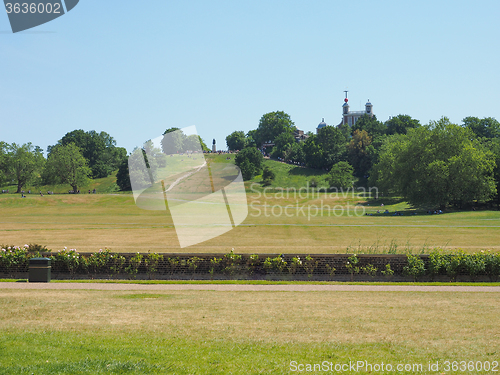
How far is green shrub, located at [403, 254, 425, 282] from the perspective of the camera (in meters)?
16.1

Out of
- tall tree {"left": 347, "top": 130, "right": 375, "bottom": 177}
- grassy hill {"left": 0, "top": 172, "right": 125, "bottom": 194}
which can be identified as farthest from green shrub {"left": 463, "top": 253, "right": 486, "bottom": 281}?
tall tree {"left": 347, "top": 130, "right": 375, "bottom": 177}

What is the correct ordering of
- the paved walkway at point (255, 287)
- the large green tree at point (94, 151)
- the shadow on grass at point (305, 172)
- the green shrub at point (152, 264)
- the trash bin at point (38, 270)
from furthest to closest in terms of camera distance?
the large green tree at point (94, 151) < the shadow on grass at point (305, 172) < the green shrub at point (152, 264) < the trash bin at point (38, 270) < the paved walkway at point (255, 287)

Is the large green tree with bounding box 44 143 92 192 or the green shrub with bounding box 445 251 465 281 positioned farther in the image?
the large green tree with bounding box 44 143 92 192

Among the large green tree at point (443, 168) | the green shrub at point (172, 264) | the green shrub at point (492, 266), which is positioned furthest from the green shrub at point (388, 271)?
the large green tree at point (443, 168)

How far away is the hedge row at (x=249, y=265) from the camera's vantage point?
16234 mm

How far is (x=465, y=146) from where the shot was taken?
64250 mm

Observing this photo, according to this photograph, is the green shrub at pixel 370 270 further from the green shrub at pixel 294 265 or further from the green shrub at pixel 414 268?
the green shrub at pixel 294 265

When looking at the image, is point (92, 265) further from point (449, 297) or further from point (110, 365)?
point (449, 297)

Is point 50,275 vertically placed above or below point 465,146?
below

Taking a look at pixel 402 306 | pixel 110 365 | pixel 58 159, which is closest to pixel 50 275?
pixel 110 365

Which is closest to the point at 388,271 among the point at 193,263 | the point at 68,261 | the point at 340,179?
the point at 193,263

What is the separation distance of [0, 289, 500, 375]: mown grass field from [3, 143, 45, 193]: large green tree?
107141 mm

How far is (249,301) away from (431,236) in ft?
75.1

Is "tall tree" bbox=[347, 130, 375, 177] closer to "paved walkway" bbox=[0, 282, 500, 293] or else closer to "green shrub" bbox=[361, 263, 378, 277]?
"green shrub" bbox=[361, 263, 378, 277]
